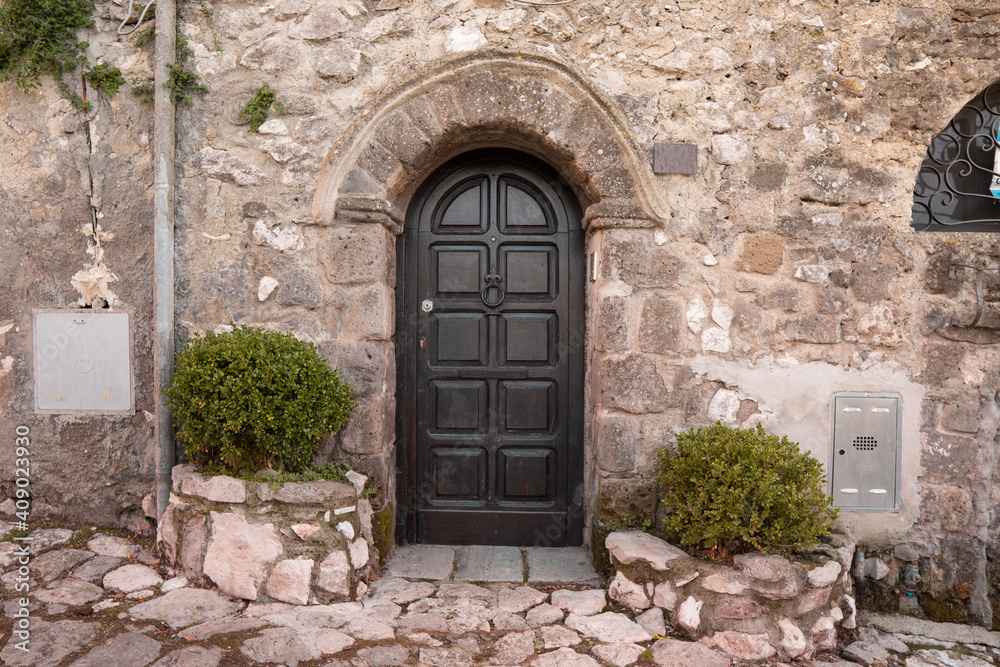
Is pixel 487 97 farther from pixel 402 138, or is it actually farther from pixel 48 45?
pixel 48 45

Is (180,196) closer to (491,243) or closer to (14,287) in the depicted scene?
(14,287)

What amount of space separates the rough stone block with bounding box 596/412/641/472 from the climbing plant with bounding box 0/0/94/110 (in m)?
3.29

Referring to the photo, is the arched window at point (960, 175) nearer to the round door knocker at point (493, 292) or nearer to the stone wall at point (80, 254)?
the round door knocker at point (493, 292)

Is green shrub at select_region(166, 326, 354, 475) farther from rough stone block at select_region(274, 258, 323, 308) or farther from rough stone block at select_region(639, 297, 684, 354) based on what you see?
rough stone block at select_region(639, 297, 684, 354)

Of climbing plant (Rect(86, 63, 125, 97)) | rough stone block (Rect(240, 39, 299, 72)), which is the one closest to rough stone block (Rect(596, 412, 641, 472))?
rough stone block (Rect(240, 39, 299, 72))

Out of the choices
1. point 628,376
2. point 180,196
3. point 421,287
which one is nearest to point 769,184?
point 628,376

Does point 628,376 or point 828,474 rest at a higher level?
point 628,376

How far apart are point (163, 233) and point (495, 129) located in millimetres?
1819

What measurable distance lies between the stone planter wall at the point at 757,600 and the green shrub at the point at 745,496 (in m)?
0.10

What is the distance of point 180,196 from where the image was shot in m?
3.16

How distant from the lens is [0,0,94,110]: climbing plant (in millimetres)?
3100

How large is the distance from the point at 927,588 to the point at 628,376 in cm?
190

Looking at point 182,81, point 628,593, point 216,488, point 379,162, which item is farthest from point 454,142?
point 628,593

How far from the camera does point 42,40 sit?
3.13 m
